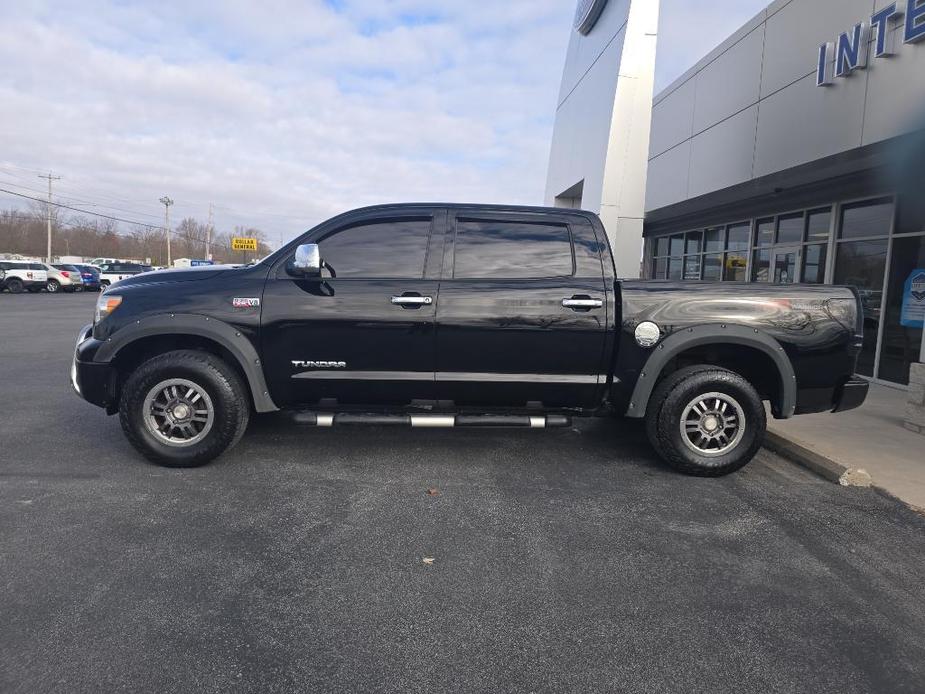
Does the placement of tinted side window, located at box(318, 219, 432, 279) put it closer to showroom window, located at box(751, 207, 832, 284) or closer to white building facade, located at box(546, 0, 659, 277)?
white building facade, located at box(546, 0, 659, 277)

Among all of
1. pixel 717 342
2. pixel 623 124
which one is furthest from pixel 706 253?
pixel 717 342

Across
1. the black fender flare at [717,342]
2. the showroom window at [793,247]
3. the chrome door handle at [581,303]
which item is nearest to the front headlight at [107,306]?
the chrome door handle at [581,303]

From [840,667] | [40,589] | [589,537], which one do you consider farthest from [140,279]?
[840,667]

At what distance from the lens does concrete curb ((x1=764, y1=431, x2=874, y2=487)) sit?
187 inches

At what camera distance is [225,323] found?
4.68 metres

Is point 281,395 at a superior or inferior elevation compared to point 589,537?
superior

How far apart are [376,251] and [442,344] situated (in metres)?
0.92

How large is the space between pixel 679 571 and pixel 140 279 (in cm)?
441

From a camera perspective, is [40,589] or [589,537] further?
[589,537]

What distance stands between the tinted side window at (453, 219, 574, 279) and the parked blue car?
131ft

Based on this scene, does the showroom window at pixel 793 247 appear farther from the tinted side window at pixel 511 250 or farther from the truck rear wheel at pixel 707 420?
the tinted side window at pixel 511 250

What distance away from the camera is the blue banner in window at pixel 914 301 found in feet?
28.2

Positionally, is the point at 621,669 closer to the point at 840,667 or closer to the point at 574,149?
the point at 840,667

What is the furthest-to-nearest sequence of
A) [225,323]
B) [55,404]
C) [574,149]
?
[574,149], [55,404], [225,323]
